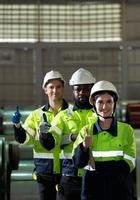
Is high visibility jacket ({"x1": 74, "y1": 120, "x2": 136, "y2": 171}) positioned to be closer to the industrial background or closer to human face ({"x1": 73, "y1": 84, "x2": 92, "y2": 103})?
human face ({"x1": 73, "y1": 84, "x2": 92, "y2": 103})

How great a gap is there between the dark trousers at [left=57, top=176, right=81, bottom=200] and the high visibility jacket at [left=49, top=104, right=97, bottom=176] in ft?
0.16

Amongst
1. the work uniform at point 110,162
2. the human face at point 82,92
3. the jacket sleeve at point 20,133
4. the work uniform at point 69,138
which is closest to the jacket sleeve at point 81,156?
the work uniform at point 110,162

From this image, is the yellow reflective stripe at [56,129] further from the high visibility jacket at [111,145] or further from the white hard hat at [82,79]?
the high visibility jacket at [111,145]

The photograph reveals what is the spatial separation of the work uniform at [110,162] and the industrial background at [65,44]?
21.7ft

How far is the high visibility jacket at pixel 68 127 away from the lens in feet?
11.3

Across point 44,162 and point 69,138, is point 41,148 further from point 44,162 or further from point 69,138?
point 69,138

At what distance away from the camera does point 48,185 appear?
3588 millimetres

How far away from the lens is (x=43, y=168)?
11.9ft

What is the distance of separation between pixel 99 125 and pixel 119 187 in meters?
0.36

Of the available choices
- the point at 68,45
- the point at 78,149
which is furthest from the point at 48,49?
the point at 78,149

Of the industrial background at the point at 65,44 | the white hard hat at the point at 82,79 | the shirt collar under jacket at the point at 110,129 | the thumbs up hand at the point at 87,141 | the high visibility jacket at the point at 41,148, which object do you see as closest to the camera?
the thumbs up hand at the point at 87,141

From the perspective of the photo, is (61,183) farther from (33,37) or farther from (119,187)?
(33,37)

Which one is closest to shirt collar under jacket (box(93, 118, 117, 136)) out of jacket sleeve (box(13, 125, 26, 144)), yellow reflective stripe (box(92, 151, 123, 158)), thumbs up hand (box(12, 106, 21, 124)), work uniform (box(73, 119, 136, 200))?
work uniform (box(73, 119, 136, 200))

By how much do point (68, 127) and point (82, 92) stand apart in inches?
9.5
